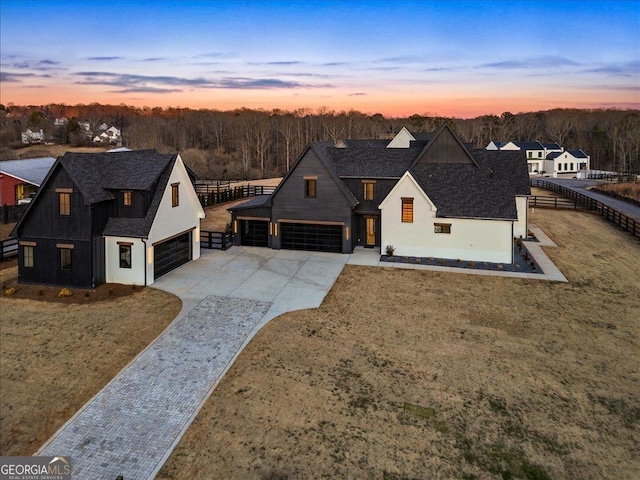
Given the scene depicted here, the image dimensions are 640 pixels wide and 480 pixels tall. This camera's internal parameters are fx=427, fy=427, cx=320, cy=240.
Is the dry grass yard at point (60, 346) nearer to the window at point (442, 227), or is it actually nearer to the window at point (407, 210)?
the window at point (407, 210)

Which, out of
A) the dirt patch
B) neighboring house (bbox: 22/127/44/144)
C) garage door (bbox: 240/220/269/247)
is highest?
neighboring house (bbox: 22/127/44/144)

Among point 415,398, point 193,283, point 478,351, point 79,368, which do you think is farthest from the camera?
point 193,283

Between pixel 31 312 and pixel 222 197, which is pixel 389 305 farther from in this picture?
pixel 222 197

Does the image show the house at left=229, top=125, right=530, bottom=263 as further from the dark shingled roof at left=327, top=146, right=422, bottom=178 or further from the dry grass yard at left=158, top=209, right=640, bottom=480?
the dry grass yard at left=158, top=209, right=640, bottom=480

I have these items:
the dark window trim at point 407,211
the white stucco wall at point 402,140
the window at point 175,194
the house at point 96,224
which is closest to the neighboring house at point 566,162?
the white stucco wall at point 402,140

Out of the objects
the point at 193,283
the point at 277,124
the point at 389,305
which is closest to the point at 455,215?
the point at 389,305

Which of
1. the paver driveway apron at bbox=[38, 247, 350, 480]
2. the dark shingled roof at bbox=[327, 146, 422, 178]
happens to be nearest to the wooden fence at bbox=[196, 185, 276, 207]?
the dark shingled roof at bbox=[327, 146, 422, 178]
